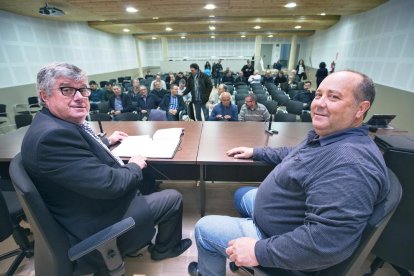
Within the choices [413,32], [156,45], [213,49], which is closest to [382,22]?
[413,32]

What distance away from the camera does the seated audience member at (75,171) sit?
88cm

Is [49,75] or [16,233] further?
[16,233]

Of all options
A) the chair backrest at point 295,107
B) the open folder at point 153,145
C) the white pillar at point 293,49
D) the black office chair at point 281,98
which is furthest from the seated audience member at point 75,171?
the white pillar at point 293,49

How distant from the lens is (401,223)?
1062 millimetres

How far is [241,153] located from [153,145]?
674mm

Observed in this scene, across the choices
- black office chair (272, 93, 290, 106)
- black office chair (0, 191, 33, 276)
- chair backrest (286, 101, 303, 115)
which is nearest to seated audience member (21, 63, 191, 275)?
black office chair (0, 191, 33, 276)

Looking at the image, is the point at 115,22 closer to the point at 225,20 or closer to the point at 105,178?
the point at 225,20

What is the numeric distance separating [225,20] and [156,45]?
28.5 feet

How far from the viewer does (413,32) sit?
3.96m

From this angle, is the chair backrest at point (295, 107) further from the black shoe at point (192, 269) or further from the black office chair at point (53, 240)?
the black office chair at point (53, 240)

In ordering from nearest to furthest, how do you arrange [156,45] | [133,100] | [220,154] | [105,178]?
[105,178] < [220,154] < [133,100] < [156,45]

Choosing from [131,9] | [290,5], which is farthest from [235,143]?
[131,9]

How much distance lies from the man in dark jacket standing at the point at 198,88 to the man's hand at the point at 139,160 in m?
3.42

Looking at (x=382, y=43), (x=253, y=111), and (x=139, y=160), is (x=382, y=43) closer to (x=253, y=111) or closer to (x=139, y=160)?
(x=253, y=111)
